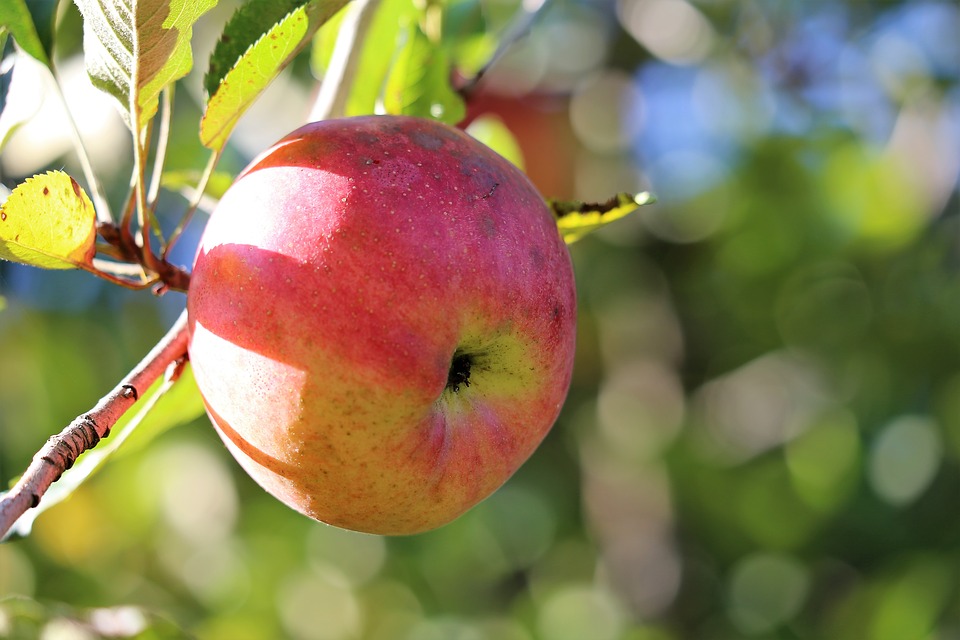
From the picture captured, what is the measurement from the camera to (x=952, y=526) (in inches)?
102

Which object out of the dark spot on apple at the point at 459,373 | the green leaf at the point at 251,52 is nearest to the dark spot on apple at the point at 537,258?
the dark spot on apple at the point at 459,373

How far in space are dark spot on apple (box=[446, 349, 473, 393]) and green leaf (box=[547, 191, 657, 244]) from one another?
0.69 feet

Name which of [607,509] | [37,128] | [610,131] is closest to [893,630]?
[607,509]

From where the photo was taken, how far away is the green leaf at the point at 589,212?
956 millimetres

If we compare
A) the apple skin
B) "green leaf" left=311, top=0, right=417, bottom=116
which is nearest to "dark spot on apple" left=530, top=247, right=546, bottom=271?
the apple skin

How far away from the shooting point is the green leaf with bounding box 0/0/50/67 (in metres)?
0.98

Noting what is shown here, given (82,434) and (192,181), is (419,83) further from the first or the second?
(82,434)

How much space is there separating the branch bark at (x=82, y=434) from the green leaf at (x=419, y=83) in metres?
0.41

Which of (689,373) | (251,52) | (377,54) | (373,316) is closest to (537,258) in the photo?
(373,316)

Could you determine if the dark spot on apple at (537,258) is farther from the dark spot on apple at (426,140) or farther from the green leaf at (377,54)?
the green leaf at (377,54)

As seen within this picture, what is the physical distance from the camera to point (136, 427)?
0.93 metres

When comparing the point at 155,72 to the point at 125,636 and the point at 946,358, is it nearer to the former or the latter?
the point at 125,636

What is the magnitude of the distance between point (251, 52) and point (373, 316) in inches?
10.2

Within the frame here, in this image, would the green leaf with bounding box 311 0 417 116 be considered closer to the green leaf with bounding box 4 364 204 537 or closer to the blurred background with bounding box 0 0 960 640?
the green leaf with bounding box 4 364 204 537
